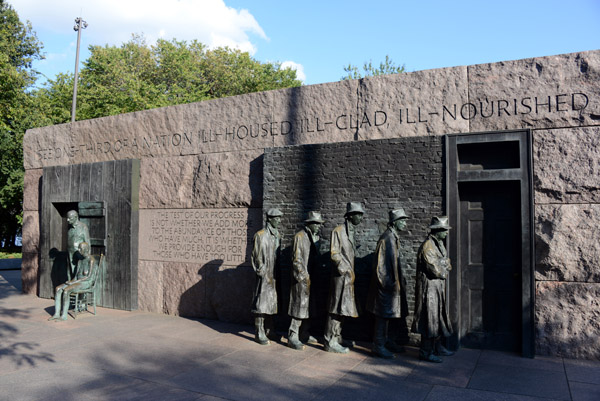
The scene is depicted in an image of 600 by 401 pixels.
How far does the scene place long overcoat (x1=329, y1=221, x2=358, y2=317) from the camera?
5.89 m

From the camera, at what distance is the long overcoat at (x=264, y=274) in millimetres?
Answer: 6324

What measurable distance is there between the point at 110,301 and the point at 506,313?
6997 millimetres

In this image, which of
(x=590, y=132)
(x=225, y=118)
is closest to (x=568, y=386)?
(x=590, y=132)

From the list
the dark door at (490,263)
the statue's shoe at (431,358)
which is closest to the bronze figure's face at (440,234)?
the dark door at (490,263)

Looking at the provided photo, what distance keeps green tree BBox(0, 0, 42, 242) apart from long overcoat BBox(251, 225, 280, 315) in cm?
1563

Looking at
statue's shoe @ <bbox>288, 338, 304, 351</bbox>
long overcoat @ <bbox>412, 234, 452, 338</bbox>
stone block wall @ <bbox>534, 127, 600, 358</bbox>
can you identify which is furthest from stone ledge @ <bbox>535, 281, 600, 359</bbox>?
statue's shoe @ <bbox>288, 338, 304, 351</bbox>

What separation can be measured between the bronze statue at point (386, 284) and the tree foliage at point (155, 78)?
68.5 ft

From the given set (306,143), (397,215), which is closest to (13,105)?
(306,143)

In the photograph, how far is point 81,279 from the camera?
813cm

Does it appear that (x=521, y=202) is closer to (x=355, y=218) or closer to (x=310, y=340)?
(x=355, y=218)

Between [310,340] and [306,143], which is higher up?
[306,143]

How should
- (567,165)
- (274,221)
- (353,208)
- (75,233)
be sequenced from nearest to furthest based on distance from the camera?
(567,165) → (353,208) → (274,221) → (75,233)

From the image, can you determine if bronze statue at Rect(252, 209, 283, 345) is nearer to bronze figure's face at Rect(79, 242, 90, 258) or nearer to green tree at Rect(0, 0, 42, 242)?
bronze figure's face at Rect(79, 242, 90, 258)

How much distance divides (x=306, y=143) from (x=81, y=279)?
15.1 ft
